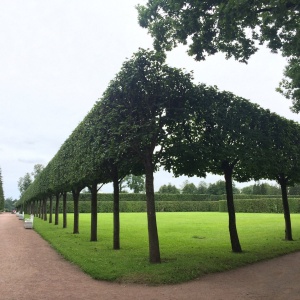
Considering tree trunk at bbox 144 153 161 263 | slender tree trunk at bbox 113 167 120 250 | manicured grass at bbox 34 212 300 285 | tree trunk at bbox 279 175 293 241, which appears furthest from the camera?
tree trunk at bbox 279 175 293 241

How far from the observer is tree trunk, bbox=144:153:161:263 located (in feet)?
37.1

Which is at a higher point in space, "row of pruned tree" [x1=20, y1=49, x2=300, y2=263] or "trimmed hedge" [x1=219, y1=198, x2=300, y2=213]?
"row of pruned tree" [x1=20, y1=49, x2=300, y2=263]

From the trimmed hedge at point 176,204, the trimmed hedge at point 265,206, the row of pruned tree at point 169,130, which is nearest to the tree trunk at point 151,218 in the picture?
the row of pruned tree at point 169,130

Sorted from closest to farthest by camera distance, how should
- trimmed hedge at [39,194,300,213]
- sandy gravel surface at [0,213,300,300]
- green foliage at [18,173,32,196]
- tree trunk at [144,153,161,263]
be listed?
1. sandy gravel surface at [0,213,300,300]
2. tree trunk at [144,153,161,263]
3. trimmed hedge at [39,194,300,213]
4. green foliage at [18,173,32,196]

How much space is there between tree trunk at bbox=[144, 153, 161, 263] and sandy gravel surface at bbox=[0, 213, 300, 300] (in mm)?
2206

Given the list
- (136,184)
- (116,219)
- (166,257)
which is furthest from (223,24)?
(136,184)

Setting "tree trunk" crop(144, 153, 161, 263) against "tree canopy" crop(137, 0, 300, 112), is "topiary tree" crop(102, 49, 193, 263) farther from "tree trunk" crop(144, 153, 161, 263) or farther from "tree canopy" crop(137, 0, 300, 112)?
"tree canopy" crop(137, 0, 300, 112)

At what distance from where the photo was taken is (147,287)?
341 inches

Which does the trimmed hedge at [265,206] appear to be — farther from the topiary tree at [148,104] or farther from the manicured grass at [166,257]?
the topiary tree at [148,104]

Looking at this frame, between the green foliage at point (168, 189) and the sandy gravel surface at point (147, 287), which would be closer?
the sandy gravel surface at point (147, 287)

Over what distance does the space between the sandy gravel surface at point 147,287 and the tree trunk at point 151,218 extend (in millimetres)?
2206

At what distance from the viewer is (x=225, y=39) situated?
31.8 feet

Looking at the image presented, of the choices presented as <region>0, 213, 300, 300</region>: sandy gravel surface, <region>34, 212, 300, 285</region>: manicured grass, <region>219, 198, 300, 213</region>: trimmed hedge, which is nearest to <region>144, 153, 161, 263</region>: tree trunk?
<region>34, 212, 300, 285</region>: manicured grass

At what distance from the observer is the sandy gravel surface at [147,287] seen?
25.8 ft
